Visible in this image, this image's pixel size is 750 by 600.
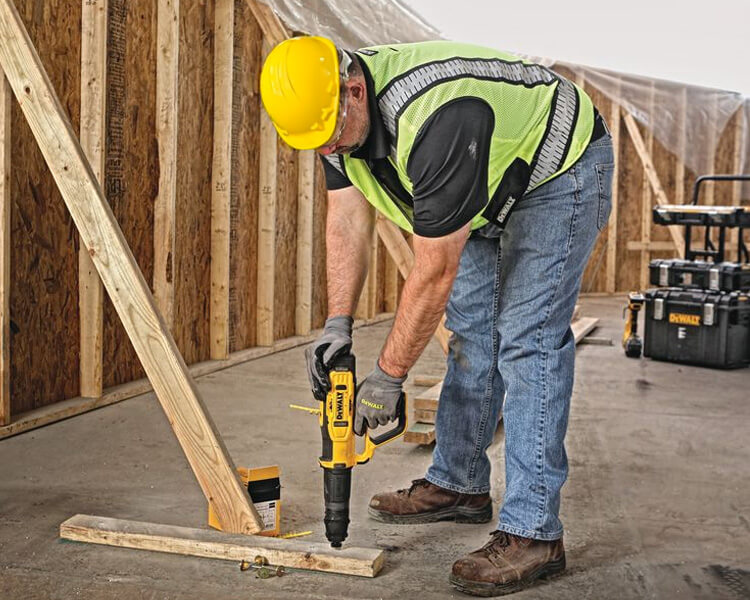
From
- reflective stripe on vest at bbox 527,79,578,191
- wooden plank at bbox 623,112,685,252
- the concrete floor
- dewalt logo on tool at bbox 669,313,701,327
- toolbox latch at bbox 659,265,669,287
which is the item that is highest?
wooden plank at bbox 623,112,685,252

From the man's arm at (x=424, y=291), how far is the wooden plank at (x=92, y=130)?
199cm

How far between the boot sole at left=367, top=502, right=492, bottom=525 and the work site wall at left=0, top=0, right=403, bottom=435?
1505 millimetres

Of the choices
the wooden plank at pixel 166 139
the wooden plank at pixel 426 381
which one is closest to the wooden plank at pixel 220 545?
the wooden plank at pixel 166 139

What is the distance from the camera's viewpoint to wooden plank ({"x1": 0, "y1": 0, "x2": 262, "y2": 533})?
2215mm

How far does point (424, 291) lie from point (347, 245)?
0.43 m

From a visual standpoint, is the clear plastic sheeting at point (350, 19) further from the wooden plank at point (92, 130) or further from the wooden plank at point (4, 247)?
the wooden plank at point (4, 247)

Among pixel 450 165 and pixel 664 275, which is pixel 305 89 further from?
pixel 664 275

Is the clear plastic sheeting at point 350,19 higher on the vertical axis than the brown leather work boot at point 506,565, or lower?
higher

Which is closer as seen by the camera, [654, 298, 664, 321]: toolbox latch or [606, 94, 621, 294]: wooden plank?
[654, 298, 664, 321]: toolbox latch

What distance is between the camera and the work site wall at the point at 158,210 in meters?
3.36

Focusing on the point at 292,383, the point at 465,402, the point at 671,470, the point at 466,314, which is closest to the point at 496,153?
the point at 466,314

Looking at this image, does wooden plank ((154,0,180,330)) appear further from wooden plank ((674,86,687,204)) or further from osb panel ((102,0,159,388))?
wooden plank ((674,86,687,204))

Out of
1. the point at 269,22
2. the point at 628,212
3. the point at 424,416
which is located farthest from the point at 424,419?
the point at 628,212

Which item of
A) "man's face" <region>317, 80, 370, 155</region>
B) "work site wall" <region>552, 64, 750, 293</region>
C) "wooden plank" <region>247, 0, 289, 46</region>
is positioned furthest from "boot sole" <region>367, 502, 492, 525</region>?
"work site wall" <region>552, 64, 750, 293</region>
